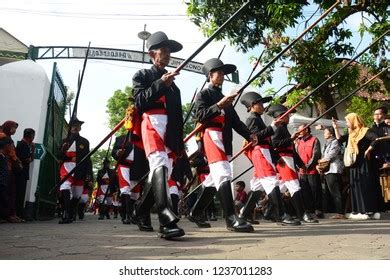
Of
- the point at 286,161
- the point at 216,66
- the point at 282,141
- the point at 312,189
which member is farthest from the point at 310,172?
the point at 216,66

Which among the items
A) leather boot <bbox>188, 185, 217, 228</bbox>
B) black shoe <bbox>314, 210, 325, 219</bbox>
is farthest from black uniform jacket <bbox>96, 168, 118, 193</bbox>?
leather boot <bbox>188, 185, 217, 228</bbox>

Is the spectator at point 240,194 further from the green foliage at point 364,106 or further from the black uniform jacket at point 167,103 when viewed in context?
the black uniform jacket at point 167,103

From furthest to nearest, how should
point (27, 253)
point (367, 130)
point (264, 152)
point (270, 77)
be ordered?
1. point (270, 77)
2. point (367, 130)
3. point (264, 152)
4. point (27, 253)

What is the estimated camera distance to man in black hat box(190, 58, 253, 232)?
3.60 m

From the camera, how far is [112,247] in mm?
2777

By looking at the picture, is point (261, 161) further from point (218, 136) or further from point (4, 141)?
point (4, 141)

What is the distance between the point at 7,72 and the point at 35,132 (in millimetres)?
938

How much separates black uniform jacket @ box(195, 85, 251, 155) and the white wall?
3309 mm

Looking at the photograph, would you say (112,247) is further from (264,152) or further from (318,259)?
(264,152)

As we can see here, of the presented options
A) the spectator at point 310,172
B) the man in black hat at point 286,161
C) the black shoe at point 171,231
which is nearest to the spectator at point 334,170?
the spectator at point 310,172

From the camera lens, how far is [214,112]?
3.61 meters

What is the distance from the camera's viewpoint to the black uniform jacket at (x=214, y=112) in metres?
3.70

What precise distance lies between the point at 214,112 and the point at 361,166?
309 centimetres
